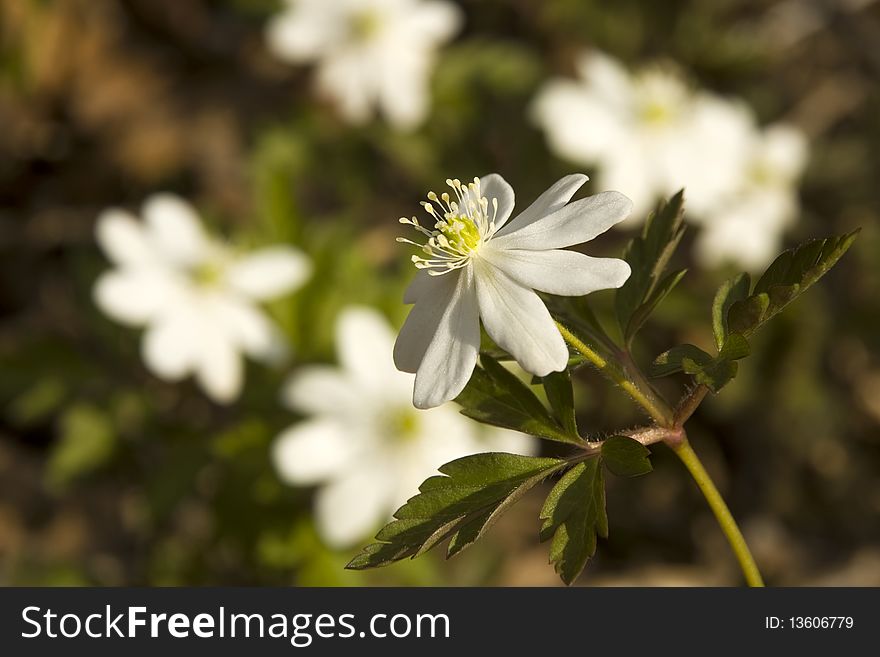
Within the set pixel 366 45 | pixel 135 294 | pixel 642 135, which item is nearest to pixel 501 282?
pixel 135 294

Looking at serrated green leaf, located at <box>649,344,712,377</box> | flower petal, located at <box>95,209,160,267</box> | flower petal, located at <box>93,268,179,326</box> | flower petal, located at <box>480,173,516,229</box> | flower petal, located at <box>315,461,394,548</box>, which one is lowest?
serrated green leaf, located at <box>649,344,712,377</box>

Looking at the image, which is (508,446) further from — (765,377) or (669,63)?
(669,63)

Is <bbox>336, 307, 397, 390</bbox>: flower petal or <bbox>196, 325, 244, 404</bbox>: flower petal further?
<bbox>196, 325, 244, 404</bbox>: flower petal

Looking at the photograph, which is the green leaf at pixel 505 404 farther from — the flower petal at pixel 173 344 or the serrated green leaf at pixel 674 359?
the flower petal at pixel 173 344

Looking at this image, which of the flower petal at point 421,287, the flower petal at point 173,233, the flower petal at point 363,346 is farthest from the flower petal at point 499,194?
the flower petal at point 173,233

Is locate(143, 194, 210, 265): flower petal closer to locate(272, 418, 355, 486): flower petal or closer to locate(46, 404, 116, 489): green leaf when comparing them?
locate(46, 404, 116, 489): green leaf

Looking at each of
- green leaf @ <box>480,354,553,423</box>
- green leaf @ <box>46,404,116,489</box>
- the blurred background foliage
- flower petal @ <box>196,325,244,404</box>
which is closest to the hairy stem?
green leaf @ <box>480,354,553,423</box>

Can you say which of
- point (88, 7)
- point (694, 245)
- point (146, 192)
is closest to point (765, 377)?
point (694, 245)

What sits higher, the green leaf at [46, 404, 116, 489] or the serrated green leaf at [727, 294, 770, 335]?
the green leaf at [46, 404, 116, 489]
